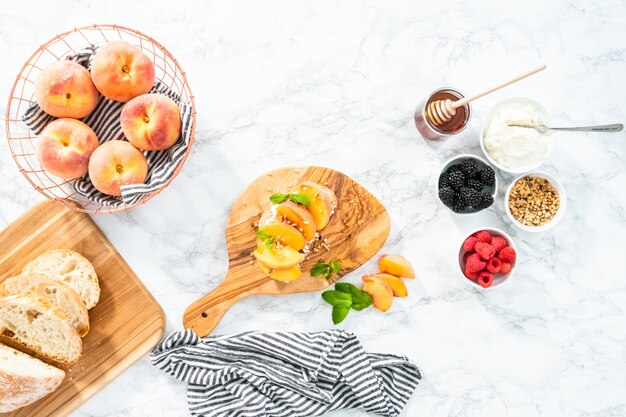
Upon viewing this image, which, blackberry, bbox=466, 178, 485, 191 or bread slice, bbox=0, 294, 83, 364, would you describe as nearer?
bread slice, bbox=0, 294, 83, 364

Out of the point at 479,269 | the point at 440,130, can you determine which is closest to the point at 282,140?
the point at 440,130

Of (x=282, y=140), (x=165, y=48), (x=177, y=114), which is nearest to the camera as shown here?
(x=177, y=114)

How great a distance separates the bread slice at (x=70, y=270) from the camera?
6.76ft

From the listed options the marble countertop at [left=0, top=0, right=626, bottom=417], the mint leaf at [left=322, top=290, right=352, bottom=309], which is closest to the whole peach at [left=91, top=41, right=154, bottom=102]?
the marble countertop at [left=0, top=0, right=626, bottom=417]

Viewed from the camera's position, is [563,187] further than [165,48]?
Yes

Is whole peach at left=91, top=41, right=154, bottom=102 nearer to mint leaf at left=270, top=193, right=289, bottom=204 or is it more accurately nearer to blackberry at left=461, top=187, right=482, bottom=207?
mint leaf at left=270, top=193, right=289, bottom=204

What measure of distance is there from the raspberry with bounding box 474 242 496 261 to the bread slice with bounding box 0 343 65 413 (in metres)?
1.61

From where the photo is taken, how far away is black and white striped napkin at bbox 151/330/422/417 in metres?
2.17

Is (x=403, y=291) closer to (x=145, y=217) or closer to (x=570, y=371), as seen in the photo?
(x=570, y=371)

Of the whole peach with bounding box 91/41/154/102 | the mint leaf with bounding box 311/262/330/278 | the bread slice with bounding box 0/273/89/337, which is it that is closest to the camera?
the whole peach with bounding box 91/41/154/102

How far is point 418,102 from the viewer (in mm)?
2262

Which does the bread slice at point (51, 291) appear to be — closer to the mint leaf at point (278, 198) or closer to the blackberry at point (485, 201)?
the mint leaf at point (278, 198)

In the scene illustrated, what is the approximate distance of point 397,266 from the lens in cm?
223

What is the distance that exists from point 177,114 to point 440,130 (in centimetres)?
98
